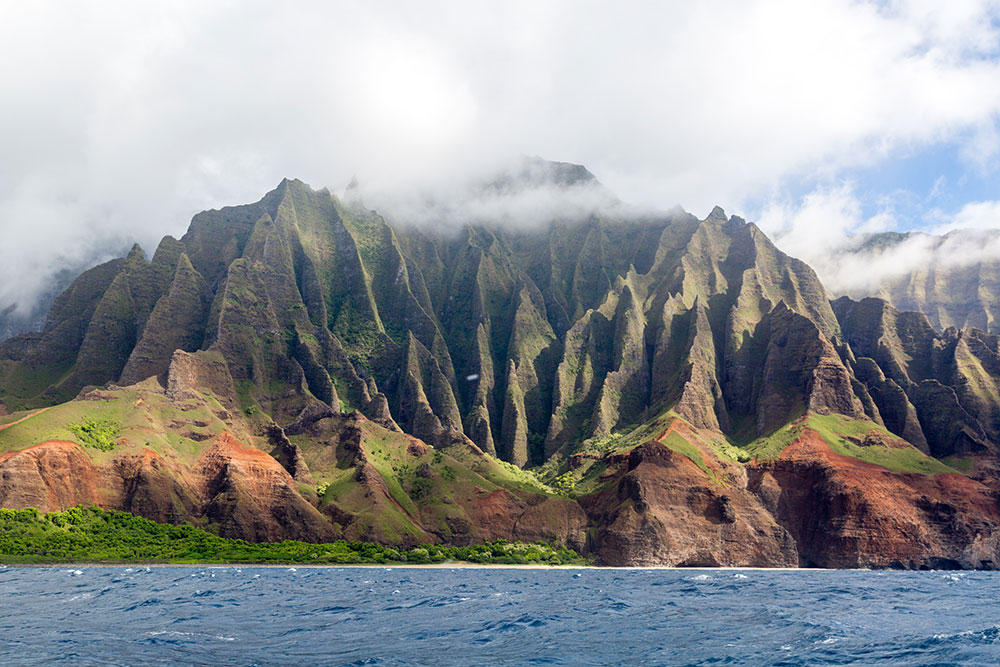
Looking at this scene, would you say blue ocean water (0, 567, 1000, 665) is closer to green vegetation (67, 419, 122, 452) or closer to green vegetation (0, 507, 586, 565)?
green vegetation (0, 507, 586, 565)

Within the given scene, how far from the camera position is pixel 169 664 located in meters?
42.9

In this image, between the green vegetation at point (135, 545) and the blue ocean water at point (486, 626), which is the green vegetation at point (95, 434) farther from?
the blue ocean water at point (486, 626)

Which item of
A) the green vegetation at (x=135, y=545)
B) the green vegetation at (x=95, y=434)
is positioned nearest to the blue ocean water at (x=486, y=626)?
the green vegetation at (x=135, y=545)

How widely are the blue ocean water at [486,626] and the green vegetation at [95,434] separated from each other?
94783mm

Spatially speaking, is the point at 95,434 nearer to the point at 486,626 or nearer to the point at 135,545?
the point at 135,545

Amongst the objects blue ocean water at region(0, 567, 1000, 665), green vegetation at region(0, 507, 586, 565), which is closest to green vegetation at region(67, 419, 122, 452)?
green vegetation at region(0, 507, 586, 565)

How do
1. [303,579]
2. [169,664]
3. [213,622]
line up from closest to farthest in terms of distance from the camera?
[169,664] < [213,622] < [303,579]

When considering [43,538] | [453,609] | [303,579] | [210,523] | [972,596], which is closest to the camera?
[453,609]

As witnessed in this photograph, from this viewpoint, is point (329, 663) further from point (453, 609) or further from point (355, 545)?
point (355, 545)

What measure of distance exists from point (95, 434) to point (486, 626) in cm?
16420

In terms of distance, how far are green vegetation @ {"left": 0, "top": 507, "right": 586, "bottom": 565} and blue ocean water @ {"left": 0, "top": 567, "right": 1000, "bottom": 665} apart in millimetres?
62959

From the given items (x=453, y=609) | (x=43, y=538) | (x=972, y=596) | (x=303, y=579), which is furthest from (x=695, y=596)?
(x=43, y=538)

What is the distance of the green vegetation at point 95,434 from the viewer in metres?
191

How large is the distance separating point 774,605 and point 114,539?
146391 mm
